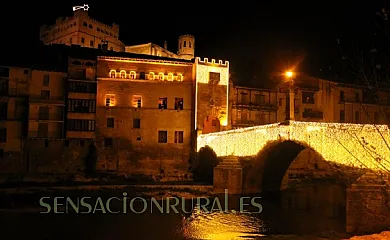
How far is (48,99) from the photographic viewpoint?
5300 centimetres

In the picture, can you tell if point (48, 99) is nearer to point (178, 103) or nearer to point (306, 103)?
point (178, 103)

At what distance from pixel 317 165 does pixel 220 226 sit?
32.3m

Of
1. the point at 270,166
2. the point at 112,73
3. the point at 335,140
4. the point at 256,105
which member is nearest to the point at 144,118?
the point at 112,73

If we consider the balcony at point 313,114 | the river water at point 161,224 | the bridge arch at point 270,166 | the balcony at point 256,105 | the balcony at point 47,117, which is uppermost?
the balcony at point 256,105

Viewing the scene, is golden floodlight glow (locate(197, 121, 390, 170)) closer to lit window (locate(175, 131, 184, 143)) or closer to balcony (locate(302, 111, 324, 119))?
lit window (locate(175, 131, 184, 143))

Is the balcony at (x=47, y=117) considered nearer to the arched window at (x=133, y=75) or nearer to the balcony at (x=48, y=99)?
the balcony at (x=48, y=99)

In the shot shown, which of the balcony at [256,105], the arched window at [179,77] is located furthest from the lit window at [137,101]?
the balcony at [256,105]

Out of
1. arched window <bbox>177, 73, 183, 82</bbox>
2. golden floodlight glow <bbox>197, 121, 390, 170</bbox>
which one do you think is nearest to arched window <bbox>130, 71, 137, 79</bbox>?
arched window <bbox>177, 73, 183, 82</bbox>

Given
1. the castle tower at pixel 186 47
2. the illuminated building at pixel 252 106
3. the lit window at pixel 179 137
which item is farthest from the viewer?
the castle tower at pixel 186 47

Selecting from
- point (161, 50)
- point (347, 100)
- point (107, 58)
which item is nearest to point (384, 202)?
point (107, 58)

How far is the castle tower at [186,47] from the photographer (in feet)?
275

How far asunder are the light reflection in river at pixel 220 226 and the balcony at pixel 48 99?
1118 inches

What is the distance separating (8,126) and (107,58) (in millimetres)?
14760

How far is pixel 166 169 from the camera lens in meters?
55.5
